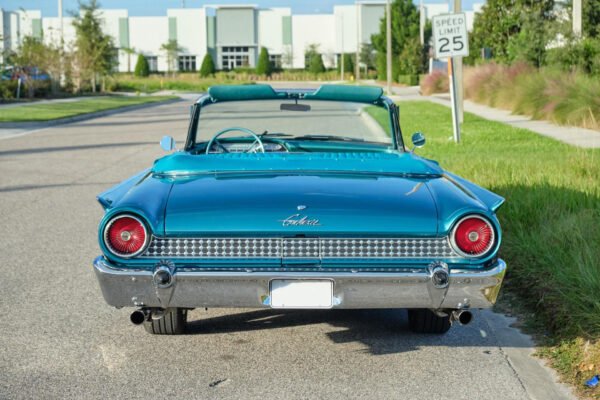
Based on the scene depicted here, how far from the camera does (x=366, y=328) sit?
19.9 ft

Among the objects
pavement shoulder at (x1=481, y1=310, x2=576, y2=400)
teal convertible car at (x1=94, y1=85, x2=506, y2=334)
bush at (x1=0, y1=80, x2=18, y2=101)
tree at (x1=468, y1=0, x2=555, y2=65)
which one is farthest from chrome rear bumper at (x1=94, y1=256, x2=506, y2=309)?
bush at (x1=0, y1=80, x2=18, y2=101)

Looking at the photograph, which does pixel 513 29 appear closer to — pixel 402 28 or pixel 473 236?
pixel 402 28

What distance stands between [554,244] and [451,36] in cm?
1149

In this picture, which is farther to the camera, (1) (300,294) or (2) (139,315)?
(2) (139,315)

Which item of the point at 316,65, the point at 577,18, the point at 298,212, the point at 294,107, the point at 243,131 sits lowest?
the point at 298,212

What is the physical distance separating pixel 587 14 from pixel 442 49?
58.1ft

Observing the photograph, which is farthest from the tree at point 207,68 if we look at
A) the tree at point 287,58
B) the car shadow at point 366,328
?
the car shadow at point 366,328

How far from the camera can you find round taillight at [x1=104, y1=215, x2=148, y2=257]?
4863 millimetres

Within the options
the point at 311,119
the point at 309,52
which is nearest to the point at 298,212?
the point at 311,119

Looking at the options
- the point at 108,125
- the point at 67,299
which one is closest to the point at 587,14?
the point at 108,125

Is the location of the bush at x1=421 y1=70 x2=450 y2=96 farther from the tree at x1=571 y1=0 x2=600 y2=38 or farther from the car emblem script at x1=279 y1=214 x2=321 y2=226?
the car emblem script at x1=279 y1=214 x2=321 y2=226

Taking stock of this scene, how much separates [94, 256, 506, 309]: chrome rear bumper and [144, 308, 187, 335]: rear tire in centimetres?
80

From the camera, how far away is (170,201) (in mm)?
4938

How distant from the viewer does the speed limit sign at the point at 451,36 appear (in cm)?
1802
